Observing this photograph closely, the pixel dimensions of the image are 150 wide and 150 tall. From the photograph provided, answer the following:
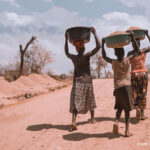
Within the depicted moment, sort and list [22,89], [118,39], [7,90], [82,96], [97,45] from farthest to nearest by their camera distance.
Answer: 1. [22,89]
2. [7,90]
3. [82,96]
4. [97,45]
5. [118,39]

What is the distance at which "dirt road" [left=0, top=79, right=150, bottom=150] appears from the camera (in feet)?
11.5

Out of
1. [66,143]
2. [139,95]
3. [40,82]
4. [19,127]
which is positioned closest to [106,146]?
[66,143]

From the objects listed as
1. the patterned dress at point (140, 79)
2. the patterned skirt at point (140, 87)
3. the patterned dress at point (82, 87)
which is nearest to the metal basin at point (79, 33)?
the patterned dress at point (82, 87)

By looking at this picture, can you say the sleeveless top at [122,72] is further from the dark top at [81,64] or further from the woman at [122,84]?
the dark top at [81,64]

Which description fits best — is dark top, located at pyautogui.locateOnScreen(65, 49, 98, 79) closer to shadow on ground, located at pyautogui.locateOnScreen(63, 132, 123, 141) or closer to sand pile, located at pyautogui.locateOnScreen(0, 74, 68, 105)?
shadow on ground, located at pyautogui.locateOnScreen(63, 132, 123, 141)

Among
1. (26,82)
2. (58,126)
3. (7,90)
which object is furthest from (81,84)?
(26,82)

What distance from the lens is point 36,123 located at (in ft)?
17.4

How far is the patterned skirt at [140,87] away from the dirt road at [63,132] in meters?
0.41


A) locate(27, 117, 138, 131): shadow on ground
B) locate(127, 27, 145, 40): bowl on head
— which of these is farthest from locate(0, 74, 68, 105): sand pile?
locate(127, 27, 145, 40): bowl on head

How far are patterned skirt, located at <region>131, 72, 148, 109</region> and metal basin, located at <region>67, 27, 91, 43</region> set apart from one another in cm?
131

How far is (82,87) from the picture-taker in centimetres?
452

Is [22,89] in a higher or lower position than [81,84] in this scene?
lower

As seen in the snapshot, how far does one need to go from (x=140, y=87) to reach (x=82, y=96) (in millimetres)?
1269

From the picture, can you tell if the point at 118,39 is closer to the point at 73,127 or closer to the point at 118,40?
the point at 118,40
